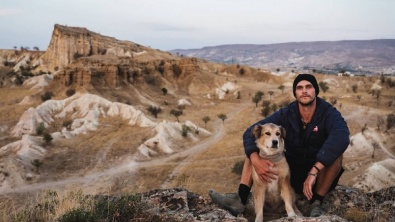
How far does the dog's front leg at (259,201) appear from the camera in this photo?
487 centimetres

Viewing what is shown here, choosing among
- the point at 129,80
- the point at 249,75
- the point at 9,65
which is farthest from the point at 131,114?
the point at 9,65

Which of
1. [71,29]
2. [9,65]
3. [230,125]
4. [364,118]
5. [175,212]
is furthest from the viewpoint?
[9,65]

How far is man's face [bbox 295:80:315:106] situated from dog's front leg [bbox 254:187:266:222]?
185cm

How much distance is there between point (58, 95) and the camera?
171 ft

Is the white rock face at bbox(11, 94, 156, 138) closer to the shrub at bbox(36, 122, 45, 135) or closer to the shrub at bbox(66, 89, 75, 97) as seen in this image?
the shrub at bbox(36, 122, 45, 135)

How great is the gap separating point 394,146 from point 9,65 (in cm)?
11270

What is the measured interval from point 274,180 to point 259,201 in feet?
1.55

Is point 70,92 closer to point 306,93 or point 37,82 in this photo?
point 37,82

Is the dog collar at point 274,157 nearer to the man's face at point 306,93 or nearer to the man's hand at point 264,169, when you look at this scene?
the man's hand at point 264,169

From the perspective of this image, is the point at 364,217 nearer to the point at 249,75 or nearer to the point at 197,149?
the point at 197,149

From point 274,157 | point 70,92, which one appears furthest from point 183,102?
point 274,157

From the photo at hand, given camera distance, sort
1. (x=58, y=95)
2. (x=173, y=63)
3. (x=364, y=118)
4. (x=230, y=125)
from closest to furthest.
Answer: (x=364, y=118), (x=230, y=125), (x=58, y=95), (x=173, y=63)

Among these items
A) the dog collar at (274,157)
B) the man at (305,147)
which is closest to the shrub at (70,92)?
the man at (305,147)

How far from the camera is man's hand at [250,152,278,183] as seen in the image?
16.0 feet
